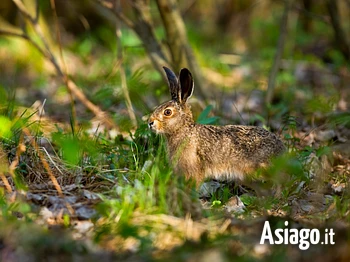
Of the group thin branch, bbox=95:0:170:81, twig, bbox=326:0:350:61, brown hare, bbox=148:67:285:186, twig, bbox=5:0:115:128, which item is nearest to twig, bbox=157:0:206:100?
thin branch, bbox=95:0:170:81

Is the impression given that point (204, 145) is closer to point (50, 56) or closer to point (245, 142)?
point (245, 142)

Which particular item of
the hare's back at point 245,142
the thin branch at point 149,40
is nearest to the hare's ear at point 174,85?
the hare's back at point 245,142

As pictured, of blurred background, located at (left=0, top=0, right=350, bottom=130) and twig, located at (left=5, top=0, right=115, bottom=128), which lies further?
blurred background, located at (left=0, top=0, right=350, bottom=130)

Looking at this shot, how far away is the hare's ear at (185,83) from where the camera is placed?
17.5 ft

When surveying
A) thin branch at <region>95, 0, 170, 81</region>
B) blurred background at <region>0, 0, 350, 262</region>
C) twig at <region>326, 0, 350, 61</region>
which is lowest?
blurred background at <region>0, 0, 350, 262</region>

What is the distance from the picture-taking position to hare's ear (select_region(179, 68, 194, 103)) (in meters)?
5.32

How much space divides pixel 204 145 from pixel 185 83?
60 cm

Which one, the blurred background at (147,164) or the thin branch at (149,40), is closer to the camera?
the blurred background at (147,164)

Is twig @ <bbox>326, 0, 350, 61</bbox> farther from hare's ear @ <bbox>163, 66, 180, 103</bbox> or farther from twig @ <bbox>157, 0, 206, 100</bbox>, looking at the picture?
hare's ear @ <bbox>163, 66, 180, 103</bbox>

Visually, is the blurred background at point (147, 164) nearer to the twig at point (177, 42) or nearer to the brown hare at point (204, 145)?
the twig at point (177, 42)

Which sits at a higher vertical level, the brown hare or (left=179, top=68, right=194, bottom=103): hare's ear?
(left=179, top=68, right=194, bottom=103): hare's ear

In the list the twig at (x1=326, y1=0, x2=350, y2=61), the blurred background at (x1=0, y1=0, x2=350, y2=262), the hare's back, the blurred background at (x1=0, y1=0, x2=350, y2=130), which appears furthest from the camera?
the twig at (x1=326, y1=0, x2=350, y2=61)

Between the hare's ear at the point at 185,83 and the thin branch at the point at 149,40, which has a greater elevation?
the thin branch at the point at 149,40

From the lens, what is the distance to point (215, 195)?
5.44m
